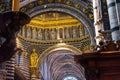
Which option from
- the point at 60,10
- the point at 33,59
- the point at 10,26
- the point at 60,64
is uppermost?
the point at 60,10

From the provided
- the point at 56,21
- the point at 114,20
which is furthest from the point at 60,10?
the point at 114,20

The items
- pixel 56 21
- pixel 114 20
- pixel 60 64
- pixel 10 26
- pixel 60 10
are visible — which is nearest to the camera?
pixel 10 26

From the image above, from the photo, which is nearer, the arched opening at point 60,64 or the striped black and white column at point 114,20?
the striped black and white column at point 114,20

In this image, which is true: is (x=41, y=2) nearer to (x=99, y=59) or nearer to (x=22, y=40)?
(x=22, y=40)

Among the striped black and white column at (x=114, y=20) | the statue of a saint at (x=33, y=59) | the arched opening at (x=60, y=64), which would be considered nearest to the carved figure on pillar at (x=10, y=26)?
the striped black and white column at (x=114, y=20)

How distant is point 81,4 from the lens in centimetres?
1953

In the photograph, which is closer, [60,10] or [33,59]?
[60,10]

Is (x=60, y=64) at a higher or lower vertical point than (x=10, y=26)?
lower

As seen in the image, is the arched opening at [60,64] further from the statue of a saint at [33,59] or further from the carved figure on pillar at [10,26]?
the carved figure on pillar at [10,26]

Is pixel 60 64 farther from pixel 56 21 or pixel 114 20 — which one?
pixel 114 20

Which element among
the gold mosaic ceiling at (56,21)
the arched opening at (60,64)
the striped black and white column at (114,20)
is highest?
the gold mosaic ceiling at (56,21)

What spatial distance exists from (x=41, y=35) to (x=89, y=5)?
8842 millimetres

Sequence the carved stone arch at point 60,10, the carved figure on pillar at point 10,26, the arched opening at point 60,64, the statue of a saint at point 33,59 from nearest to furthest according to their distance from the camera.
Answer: the carved figure on pillar at point 10,26 → the carved stone arch at point 60,10 → the statue of a saint at point 33,59 → the arched opening at point 60,64

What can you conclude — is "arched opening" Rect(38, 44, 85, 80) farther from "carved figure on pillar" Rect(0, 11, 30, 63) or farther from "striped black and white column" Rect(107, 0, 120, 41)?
"carved figure on pillar" Rect(0, 11, 30, 63)
